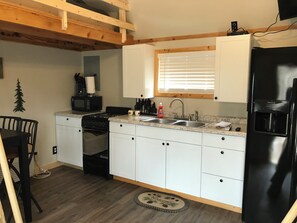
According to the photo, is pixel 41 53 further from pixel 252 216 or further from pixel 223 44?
pixel 252 216

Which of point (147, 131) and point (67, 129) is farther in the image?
point (67, 129)

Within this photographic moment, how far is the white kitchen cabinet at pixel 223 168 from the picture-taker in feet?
8.93

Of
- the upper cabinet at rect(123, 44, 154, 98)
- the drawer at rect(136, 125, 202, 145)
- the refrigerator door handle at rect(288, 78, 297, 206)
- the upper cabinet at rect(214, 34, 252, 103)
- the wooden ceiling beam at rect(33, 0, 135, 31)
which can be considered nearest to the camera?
the refrigerator door handle at rect(288, 78, 297, 206)

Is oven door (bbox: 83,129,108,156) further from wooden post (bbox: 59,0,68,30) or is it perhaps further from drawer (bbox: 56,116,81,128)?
wooden post (bbox: 59,0,68,30)

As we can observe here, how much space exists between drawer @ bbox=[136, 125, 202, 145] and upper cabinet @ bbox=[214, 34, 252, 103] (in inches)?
22.7

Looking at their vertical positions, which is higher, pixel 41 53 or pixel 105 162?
pixel 41 53

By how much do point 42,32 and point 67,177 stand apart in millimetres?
2144

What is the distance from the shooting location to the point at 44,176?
3.84 metres

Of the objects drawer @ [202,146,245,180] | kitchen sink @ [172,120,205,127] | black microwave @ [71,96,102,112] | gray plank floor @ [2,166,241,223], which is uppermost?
black microwave @ [71,96,102,112]

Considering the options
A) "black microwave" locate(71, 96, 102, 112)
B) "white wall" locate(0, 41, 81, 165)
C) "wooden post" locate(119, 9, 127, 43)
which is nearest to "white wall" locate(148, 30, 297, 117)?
"wooden post" locate(119, 9, 127, 43)

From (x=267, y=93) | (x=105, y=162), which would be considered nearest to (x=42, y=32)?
(x=105, y=162)

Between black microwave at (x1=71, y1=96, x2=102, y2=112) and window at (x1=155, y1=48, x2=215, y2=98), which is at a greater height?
window at (x1=155, y1=48, x2=215, y2=98)

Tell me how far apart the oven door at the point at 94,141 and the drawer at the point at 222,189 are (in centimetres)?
155

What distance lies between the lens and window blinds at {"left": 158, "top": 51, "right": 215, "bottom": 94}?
11.3ft
